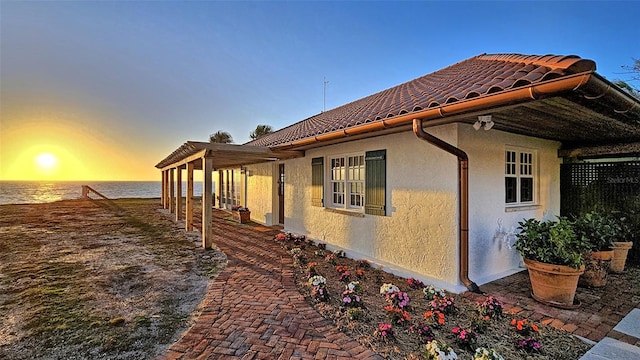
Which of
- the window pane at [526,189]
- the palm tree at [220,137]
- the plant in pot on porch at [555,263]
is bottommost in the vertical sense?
the plant in pot on porch at [555,263]

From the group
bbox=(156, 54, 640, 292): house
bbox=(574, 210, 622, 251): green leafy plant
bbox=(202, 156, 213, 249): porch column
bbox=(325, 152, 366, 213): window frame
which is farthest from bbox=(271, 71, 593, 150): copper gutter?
bbox=(202, 156, 213, 249): porch column

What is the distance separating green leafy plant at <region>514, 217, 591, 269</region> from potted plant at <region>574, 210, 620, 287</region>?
80cm

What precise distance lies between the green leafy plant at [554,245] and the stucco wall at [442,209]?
2.36ft

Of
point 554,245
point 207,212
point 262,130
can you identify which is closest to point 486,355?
point 554,245

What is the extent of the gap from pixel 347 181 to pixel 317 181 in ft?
3.77

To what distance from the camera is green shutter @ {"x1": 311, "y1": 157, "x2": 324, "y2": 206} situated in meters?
7.68

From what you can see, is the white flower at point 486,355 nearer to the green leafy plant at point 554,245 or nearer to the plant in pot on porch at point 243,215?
the green leafy plant at point 554,245

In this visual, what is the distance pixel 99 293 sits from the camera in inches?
179

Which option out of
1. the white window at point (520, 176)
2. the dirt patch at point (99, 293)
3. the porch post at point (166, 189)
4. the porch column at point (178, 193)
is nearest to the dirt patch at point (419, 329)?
the dirt patch at point (99, 293)

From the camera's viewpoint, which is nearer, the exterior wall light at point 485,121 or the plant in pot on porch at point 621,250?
the exterior wall light at point 485,121

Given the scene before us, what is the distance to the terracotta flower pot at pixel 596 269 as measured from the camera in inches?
188

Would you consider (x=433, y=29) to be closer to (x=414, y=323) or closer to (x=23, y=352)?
(x=414, y=323)

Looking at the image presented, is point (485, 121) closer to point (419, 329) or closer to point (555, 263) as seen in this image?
point (555, 263)

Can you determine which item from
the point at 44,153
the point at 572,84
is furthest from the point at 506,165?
the point at 44,153
